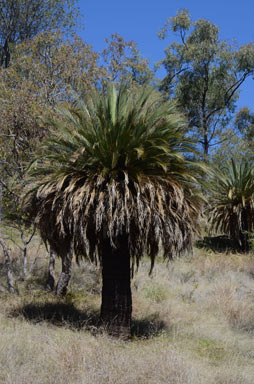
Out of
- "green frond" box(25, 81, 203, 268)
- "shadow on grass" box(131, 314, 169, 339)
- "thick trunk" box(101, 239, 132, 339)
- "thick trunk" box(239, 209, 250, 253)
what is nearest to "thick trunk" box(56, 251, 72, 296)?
"shadow on grass" box(131, 314, 169, 339)

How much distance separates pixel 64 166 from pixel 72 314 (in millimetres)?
3903

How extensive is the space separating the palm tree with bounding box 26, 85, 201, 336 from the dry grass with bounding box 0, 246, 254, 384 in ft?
4.03

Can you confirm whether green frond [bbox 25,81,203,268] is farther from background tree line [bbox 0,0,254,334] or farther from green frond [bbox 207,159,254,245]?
green frond [bbox 207,159,254,245]

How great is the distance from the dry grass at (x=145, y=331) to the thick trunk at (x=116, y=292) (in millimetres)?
298

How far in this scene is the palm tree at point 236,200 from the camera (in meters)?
19.1

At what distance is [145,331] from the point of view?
9805 mm

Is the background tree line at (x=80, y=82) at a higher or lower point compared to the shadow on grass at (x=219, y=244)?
higher

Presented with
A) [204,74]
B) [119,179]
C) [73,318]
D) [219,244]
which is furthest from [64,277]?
[204,74]

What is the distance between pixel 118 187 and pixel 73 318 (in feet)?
12.0

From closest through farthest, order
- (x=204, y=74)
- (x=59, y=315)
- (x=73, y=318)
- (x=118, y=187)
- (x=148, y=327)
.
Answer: (x=118, y=187), (x=148, y=327), (x=73, y=318), (x=59, y=315), (x=204, y=74)

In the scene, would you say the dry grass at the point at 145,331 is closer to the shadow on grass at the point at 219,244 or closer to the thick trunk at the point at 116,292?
the thick trunk at the point at 116,292

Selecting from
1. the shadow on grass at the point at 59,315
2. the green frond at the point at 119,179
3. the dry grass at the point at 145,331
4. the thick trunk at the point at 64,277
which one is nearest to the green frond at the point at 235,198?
the dry grass at the point at 145,331

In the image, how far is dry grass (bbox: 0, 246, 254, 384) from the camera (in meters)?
6.50

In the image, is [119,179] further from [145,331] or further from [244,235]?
[244,235]
